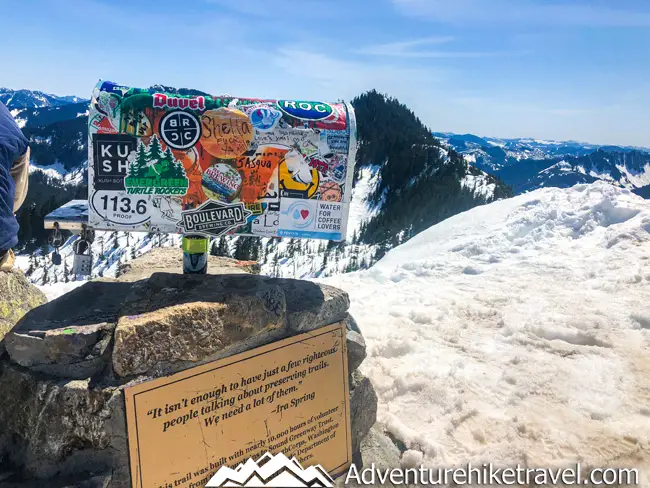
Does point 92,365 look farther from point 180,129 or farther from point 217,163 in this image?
point 180,129

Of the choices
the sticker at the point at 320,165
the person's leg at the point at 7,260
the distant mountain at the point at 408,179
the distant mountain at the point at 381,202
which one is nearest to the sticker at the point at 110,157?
the person's leg at the point at 7,260

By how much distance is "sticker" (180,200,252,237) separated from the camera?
3689 millimetres

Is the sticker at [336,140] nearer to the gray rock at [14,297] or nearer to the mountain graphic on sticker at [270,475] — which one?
the mountain graphic on sticker at [270,475]

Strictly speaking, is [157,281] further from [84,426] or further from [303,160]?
[303,160]

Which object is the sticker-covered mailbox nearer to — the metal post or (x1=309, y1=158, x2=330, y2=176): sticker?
(x1=309, y1=158, x2=330, y2=176): sticker

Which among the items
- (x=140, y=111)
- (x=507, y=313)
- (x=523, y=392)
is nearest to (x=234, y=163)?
(x=140, y=111)

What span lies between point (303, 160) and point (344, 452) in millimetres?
2527

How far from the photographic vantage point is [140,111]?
3.45 m

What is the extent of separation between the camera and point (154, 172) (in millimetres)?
3531

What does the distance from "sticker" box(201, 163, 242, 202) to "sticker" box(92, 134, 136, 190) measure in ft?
1.96

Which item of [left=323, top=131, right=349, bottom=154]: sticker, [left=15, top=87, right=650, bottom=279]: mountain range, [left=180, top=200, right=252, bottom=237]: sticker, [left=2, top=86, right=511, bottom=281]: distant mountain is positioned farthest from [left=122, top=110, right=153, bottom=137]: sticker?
[left=15, top=87, right=650, bottom=279]: mountain range

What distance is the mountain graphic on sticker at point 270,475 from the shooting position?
2.98 meters

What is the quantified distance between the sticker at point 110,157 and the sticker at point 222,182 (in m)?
0.60

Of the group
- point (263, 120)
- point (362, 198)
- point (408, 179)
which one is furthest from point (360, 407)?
point (362, 198)
